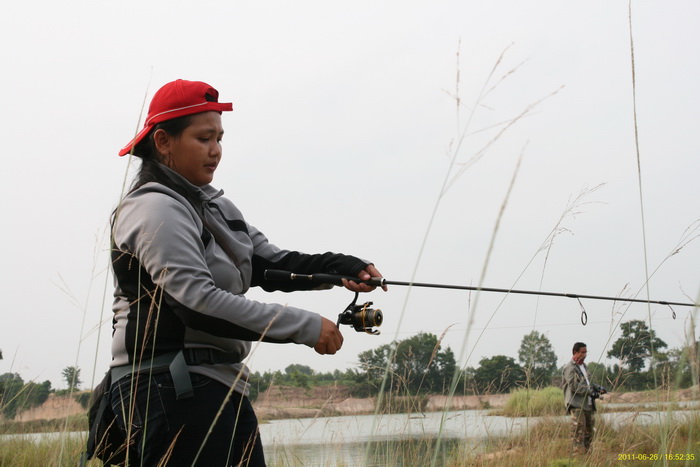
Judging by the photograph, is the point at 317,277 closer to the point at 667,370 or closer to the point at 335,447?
the point at 667,370

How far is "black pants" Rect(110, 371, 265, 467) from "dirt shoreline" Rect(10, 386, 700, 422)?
0.42 m

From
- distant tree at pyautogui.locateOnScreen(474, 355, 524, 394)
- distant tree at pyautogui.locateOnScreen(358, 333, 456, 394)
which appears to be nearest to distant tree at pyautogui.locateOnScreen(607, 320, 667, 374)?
distant tree at pyautogui.locateOnScreen(358, 333, 456, 394)

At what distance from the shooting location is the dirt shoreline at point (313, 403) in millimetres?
2760

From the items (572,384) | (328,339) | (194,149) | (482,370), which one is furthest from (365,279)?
(572,384)

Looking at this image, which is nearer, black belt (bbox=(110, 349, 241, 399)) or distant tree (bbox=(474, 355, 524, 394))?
black belt (bbox=(110, 349, 241, 399))

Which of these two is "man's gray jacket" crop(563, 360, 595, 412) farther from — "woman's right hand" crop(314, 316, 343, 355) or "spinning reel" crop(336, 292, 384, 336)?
"woman's right hand" crop(314, 316, 343, 355)

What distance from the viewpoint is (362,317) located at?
2.06 m

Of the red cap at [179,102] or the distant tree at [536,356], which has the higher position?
the red cap at [179,102]

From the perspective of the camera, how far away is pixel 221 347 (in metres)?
1.76

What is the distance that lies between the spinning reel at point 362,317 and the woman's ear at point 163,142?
2.35 ft

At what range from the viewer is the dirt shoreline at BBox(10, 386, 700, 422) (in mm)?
2760

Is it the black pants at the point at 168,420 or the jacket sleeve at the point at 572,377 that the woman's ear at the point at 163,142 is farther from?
the jacket sleeve at the point at 572,377

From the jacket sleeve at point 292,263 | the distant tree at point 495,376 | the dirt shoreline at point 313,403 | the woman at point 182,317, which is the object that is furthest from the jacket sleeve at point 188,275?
the distant tree at point 495,376

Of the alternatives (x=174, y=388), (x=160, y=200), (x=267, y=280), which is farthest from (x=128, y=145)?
(x=174, y=388)
